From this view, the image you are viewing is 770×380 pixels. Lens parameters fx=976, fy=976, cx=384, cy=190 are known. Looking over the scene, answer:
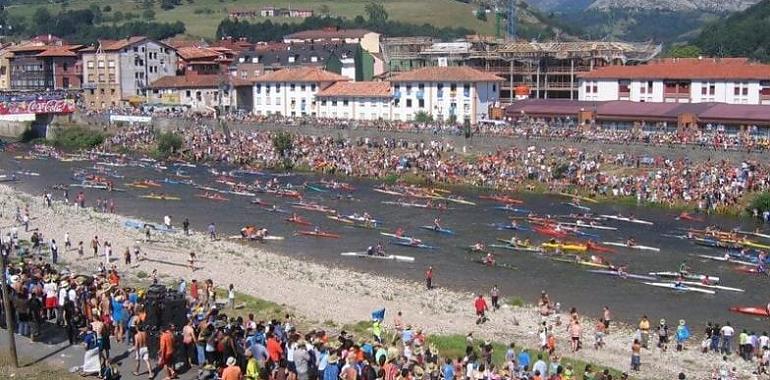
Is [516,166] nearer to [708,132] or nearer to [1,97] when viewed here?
[708,132]

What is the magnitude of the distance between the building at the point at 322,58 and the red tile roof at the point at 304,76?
7.19m

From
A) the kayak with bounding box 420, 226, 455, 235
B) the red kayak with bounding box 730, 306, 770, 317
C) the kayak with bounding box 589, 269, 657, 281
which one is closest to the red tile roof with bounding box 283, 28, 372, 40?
the kayak with bounding box 420, 226, 455, 235

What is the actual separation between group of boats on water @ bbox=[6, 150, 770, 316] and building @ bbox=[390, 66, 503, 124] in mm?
19390

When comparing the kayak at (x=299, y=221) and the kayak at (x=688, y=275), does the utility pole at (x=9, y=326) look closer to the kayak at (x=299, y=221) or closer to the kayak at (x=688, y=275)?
the kayak at (x=688, y=275)

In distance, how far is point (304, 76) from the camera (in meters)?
96.5

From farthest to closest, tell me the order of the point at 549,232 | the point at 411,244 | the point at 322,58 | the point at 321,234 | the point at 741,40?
the point at 741,40
the point at 322,58
the point at 321,234
the point at 549,232
the point at 411,244

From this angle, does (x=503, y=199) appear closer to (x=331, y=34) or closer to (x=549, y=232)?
(x=549, y=232)

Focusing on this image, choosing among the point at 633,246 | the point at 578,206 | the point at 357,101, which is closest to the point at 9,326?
the point at 633,246

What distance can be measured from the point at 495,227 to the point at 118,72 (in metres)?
74.7

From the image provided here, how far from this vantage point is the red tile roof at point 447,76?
85.9 meters

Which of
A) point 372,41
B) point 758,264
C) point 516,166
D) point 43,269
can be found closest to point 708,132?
point 516,166

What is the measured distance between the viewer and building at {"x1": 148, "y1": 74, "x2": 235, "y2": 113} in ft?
351

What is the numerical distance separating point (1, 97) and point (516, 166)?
61.9 metres

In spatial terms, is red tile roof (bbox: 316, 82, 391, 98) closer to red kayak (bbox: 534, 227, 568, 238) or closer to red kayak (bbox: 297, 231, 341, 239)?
red kayak (bbox: 297, 231, 341, 239)
